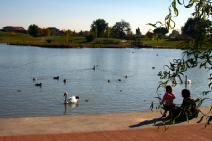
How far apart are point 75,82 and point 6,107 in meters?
16.9

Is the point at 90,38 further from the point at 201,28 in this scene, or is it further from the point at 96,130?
the point at 201,28

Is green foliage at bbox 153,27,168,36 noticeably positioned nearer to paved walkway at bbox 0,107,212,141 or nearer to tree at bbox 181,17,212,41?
tree at bbox 181,17,212,41

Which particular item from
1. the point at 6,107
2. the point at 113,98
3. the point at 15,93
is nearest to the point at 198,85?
the point at 113,98

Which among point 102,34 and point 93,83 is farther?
point 102,34

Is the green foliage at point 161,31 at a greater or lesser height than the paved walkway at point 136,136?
greater

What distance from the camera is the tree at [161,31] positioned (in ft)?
13.3

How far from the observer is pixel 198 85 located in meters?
46.1

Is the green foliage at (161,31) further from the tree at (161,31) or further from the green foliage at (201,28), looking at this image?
the green foliage at (201,28)

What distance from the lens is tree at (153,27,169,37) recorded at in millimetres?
4066

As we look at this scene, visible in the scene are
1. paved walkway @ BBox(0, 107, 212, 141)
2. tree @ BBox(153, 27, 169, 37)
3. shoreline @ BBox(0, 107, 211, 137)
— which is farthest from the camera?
shoreline @ BBox(0, 107, 211, 137)

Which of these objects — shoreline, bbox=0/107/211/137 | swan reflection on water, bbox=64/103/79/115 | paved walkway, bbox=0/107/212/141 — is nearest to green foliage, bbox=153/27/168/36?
paved walkway, bbox=0/107/212/141

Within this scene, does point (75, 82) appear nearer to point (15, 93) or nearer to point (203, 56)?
point (15, 93)

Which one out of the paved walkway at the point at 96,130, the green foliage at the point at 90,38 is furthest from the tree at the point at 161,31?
the green foliage at the point at 90,38

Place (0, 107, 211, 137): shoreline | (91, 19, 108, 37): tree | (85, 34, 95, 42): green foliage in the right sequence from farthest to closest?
(91, 19, 108, 37): tree, (85, 34, 95, 42): green foliage, (0, 107, 211, 137): shoreline
